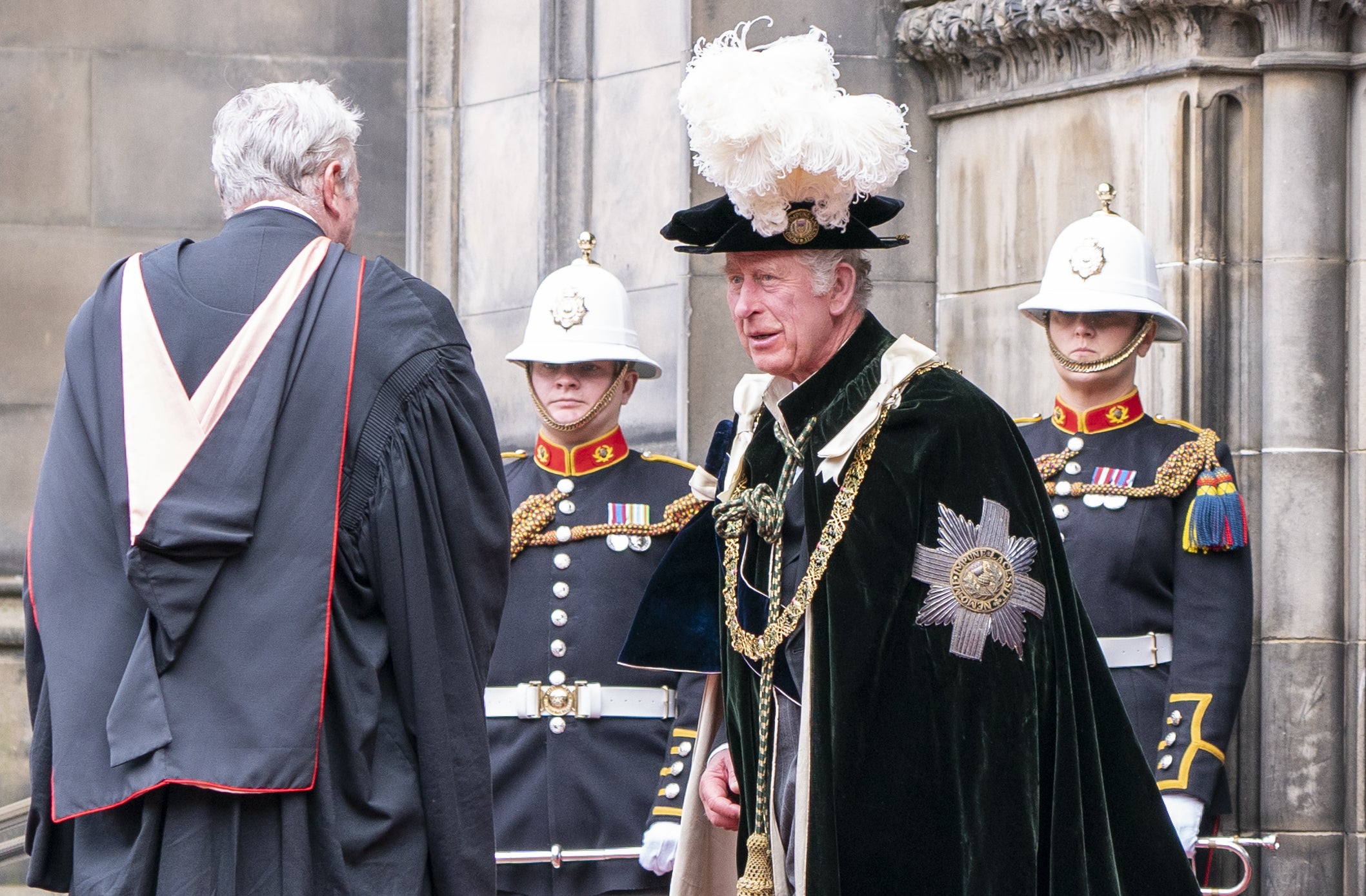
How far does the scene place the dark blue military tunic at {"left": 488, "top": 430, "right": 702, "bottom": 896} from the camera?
541 cm

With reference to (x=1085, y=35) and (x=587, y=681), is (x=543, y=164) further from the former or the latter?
(x=587, y=681)

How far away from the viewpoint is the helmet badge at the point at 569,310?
19.1 feet

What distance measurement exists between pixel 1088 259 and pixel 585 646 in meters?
1.65

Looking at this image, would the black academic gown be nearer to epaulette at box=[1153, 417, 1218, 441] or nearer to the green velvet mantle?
the green velvet mantle

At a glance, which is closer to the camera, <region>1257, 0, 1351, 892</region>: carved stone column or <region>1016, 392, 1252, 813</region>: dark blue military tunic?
<region>1016, 392, 1252, 813</region>: dark blue military tunic

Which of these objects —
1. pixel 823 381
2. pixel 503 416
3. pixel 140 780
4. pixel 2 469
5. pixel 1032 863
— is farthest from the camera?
pixel 2 469

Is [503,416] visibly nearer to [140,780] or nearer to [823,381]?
[823,381]

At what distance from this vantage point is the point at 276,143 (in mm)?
3752

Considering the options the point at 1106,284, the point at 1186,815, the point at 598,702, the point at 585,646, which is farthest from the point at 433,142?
the point at 1186,815

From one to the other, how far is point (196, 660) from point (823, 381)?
135cm

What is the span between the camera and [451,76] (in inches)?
316

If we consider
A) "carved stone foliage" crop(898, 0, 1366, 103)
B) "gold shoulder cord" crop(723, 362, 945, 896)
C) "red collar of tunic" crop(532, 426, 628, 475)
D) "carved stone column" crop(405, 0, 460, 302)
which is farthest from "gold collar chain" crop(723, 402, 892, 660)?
"carved stone column" crop(405, 0, 460, 302)

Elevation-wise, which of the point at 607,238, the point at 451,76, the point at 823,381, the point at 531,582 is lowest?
the point at 531,582

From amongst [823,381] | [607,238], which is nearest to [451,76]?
[607,238]
